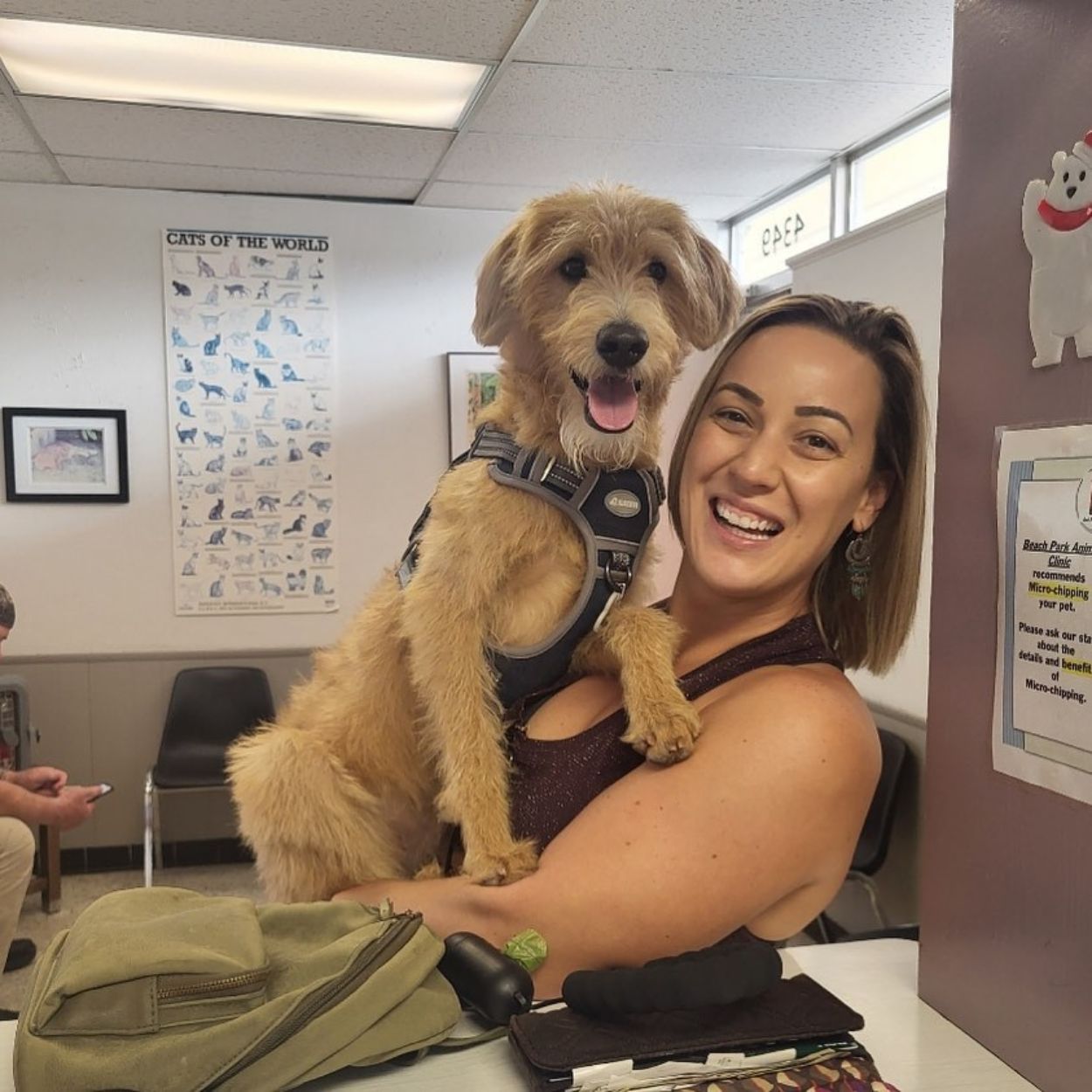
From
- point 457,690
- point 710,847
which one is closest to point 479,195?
point 457,690

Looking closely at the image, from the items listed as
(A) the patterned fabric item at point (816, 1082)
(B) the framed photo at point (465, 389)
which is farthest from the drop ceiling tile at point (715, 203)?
(A) the patterned fabric item at point (816, 1082)

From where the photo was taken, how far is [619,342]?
1458 millimetres

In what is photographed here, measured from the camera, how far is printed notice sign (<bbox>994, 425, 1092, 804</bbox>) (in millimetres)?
919

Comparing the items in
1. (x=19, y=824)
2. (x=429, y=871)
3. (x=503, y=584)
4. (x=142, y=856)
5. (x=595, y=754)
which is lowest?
(x=142, y=856)

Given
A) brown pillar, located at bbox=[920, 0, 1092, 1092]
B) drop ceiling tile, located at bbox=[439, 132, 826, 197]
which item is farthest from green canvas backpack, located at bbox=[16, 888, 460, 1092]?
drop ceiling tile, located at bbox=[439, 132, 826, 197]

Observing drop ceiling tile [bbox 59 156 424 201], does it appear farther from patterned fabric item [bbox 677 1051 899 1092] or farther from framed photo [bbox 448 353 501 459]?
patterned fabric item [bbox 677 1051 899 1092]

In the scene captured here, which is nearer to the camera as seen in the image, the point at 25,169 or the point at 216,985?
the point at 216,985

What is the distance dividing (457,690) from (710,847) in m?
0.50

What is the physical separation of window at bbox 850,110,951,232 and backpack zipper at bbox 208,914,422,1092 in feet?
11.6

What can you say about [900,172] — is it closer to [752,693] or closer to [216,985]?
[752,693]

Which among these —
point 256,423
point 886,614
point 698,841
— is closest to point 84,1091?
point 698,841

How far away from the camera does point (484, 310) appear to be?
5.47ft

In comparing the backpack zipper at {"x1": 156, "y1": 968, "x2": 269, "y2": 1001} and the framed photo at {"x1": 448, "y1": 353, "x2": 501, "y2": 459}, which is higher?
the framed photo at {"x1": 448, "y1": 353, "x2": 501, "y2": 459}

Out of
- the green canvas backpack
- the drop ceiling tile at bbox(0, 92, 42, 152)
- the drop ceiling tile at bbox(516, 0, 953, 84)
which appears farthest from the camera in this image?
the drop ceiling tile at bbox(0, 92, 42, 152)
